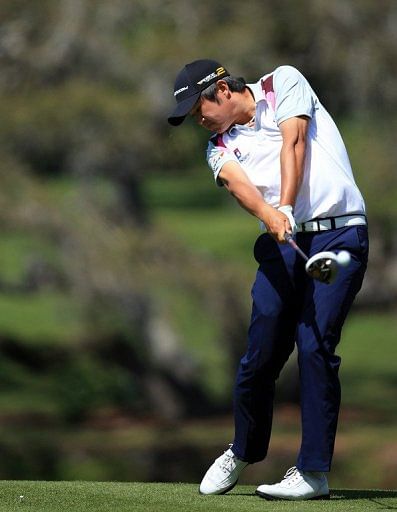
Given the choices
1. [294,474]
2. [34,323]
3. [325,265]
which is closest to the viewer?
[325,265]

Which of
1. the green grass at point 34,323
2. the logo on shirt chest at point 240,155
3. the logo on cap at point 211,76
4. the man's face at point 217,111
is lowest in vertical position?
the green grass at point 34,323

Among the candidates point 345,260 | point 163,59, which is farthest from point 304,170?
point 163,59

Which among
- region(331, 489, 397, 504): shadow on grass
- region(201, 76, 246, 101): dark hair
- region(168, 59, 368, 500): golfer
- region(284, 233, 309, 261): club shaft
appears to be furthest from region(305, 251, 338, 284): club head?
region(331, 489, 397, 504): shadow on grass

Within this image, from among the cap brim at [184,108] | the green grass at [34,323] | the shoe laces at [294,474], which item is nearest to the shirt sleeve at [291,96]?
the cap brim at [184,108]

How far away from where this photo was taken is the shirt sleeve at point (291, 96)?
633 centimetres

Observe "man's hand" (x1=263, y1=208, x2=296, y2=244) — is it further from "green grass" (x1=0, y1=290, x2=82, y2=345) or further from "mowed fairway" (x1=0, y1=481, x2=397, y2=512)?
"green grass" (x1=0, y1=290, x2=82, y2=345)

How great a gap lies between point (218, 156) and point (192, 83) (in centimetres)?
37

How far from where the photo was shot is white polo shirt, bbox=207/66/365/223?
639cm

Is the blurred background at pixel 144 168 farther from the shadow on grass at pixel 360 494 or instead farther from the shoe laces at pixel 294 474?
the shoe laces at pixel 294 474

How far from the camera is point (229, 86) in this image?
6.52 metres

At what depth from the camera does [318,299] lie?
6.42 m

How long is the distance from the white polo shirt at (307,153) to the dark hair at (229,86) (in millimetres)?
80

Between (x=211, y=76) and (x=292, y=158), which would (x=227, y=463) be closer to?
(x=292, y=158)

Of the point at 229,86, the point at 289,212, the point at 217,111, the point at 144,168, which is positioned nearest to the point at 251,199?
the point at 289,212
